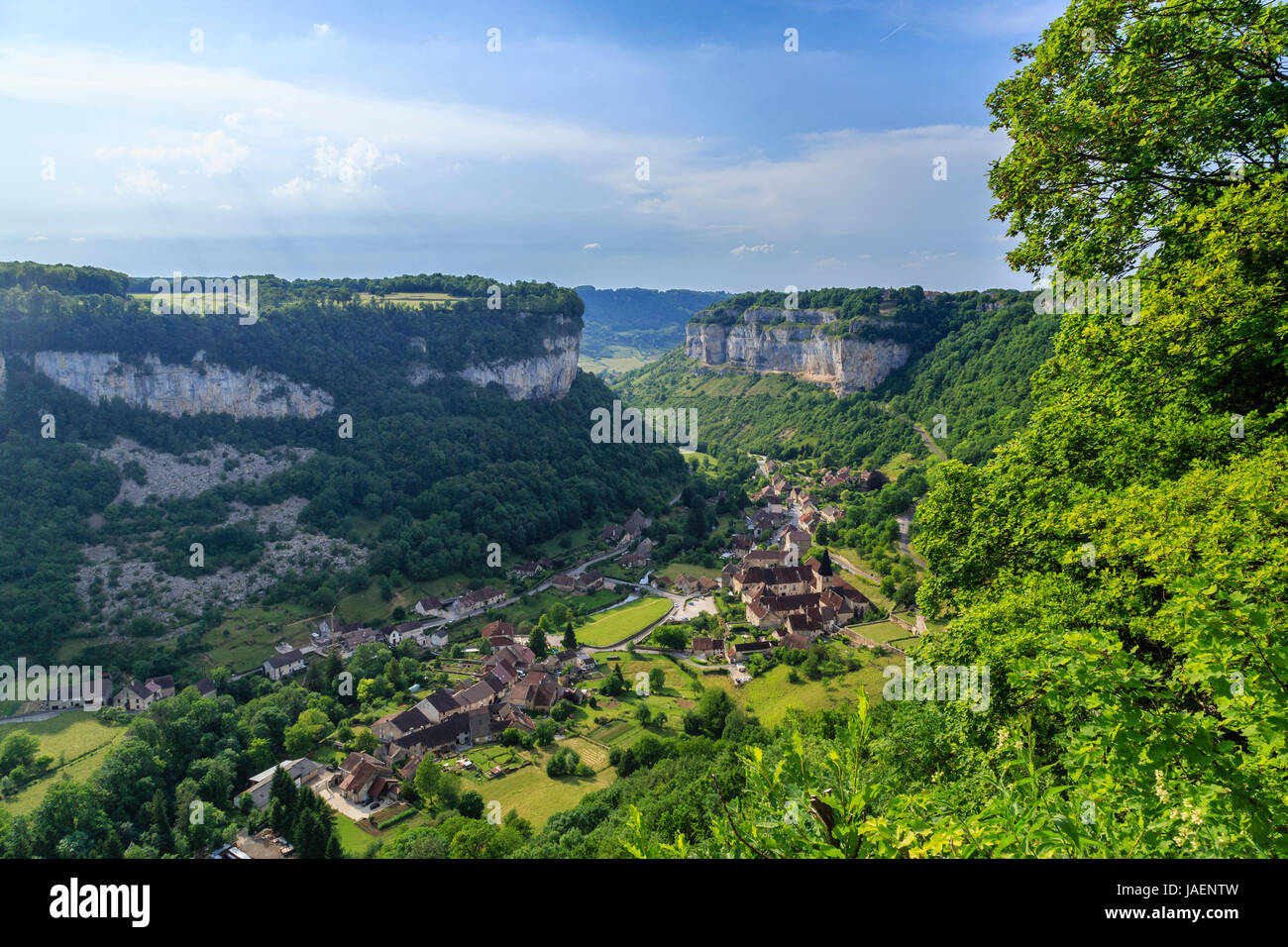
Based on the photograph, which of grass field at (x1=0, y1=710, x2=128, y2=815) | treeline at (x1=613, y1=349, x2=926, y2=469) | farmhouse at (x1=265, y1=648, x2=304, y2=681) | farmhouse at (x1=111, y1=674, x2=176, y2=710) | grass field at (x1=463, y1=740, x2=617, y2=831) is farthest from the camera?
treeline at (x1=613, y1=349, x2=926, y2=469)

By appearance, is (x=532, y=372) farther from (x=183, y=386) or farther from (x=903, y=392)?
(x=903, y=392)

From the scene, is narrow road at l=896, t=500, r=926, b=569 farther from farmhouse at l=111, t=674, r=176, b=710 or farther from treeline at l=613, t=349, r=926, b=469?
farmhouse at l=111, t=674, r=176, b=710

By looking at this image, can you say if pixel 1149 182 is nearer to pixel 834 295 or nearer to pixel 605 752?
pixel 605 752

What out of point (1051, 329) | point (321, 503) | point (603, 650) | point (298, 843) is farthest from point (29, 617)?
point (1051, 329)

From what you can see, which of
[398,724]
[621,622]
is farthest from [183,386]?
[621,622]

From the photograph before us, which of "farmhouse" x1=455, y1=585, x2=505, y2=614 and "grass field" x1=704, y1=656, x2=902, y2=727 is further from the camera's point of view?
"farmhouse" x1=455, y1=585, x2=505, y2=614

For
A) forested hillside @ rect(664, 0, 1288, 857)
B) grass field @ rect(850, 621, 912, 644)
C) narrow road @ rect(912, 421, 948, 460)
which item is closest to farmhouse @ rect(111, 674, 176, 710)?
grass field @ rect(850, 621, 912, 644)

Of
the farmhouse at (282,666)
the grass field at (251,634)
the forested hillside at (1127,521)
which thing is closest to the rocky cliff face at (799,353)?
the grass field at (251,634)
